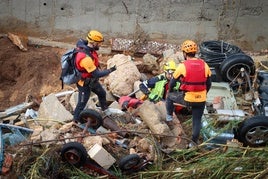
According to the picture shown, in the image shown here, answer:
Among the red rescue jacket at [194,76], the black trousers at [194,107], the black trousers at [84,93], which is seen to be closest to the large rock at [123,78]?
the black trousers at [84,93]

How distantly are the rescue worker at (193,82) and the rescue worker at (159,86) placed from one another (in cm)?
125

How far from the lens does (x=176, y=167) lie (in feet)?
25.5

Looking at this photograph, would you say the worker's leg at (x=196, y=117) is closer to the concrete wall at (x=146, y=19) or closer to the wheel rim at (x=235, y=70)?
the wheel rim at (x=235, y=70)

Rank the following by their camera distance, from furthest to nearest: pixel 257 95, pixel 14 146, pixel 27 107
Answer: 1. pixel 27 107
2. pixel 257 95
3. pixel 14 146

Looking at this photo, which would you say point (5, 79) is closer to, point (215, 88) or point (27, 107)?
point (27, 107)

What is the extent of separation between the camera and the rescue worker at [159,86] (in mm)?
9469

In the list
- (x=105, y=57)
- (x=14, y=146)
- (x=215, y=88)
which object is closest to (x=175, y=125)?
(x=215, y=88)

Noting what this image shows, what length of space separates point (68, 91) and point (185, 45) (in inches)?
157

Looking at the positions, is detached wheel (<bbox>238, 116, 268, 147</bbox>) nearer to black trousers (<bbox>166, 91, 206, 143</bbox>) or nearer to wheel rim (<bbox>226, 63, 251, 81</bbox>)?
black trousers (<bbox>166, 91, 206, 143</bbox>)

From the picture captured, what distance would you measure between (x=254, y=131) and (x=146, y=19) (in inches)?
218

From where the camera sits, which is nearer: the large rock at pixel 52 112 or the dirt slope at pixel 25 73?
the large rock at pixel 52 112

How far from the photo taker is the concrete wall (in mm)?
12648

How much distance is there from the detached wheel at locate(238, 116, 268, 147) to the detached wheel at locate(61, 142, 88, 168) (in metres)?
2.99

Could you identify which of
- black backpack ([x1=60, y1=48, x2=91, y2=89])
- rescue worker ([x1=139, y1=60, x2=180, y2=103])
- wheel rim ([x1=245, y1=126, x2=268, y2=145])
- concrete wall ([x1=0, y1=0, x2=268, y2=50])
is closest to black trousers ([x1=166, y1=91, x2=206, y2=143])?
wheel rim ([x1=245, y1=126, x2=268, y2=145])
